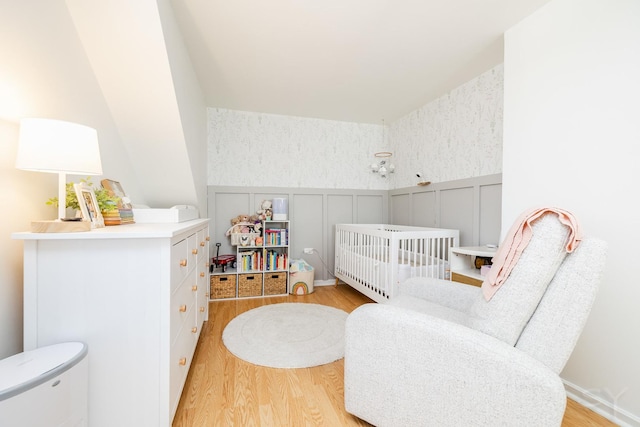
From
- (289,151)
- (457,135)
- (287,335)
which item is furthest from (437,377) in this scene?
(289,151)

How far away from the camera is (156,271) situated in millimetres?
1093

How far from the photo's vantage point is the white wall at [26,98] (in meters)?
1.03

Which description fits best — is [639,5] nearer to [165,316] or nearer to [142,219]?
[165,316]

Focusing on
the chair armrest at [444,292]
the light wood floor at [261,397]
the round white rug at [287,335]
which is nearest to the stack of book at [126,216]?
the light wood floor at [261,397]

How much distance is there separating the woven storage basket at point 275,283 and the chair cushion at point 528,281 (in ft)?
8.28

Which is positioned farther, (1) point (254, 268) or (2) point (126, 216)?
(1) point (254, 268)

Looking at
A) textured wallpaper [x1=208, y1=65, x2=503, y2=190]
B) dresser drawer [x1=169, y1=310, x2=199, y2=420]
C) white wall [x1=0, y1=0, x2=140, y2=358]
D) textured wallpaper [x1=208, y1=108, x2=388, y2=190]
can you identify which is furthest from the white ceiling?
dresser drawer [x1=169, y1=310, x2=199, y2=420]

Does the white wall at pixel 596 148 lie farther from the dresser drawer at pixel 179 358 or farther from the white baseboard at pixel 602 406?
the dresser drawer at pixel 179 358

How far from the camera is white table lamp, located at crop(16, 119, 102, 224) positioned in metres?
0.96

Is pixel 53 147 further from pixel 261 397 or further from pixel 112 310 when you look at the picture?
pixel 261 397

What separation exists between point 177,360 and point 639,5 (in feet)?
9.00

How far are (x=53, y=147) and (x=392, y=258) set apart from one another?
218 centimetres

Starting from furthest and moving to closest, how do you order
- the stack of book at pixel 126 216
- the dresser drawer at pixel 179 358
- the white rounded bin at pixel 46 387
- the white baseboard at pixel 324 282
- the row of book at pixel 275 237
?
the white baseboard at pixel 324 282 → the row of book at pixel 275 237 → the stack of book at pixel 126 216 → the dresser drawer at pixel 179 358 → the white rounded bin at pixel 46 387

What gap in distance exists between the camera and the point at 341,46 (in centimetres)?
201
